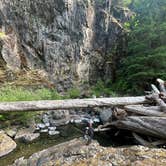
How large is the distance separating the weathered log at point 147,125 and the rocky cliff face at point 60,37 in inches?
387

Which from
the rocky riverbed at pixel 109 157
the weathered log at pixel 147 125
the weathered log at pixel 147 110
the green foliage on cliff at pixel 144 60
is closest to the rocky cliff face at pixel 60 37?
the green foliage on cliff at pixel 144 60

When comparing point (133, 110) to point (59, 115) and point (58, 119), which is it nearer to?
point (58, 119)

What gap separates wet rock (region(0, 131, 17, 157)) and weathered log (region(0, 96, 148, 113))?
0.93m

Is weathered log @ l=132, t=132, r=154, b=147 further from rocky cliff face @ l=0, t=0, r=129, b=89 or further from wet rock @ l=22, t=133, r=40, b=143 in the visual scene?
rocky cliff face @ l=0, t=0, r=129, b=89

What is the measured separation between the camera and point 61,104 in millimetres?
10164

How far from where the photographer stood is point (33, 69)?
18.5 metres

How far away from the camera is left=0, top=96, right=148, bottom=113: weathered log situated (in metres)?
9.74

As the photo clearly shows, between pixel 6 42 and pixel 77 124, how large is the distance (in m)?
7.44

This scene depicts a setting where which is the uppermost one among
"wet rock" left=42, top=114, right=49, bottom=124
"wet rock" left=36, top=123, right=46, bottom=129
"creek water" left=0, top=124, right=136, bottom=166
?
"wet rock" left=42, top=114, right=49, bottom=124

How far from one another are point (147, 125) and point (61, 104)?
3091mm

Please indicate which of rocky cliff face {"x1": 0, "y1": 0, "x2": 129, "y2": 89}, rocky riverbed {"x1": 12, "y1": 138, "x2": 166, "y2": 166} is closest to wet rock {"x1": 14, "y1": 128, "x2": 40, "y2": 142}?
rocky riverbed {"x1": 12, "y1": 138, "x2": 166, "y2": 166}

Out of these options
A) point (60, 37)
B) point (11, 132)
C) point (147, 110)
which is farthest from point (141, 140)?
point (60, 37)

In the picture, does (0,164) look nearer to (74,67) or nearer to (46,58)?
(46,58)

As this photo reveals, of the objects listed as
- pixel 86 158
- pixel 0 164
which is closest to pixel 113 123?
pixel 0 164
